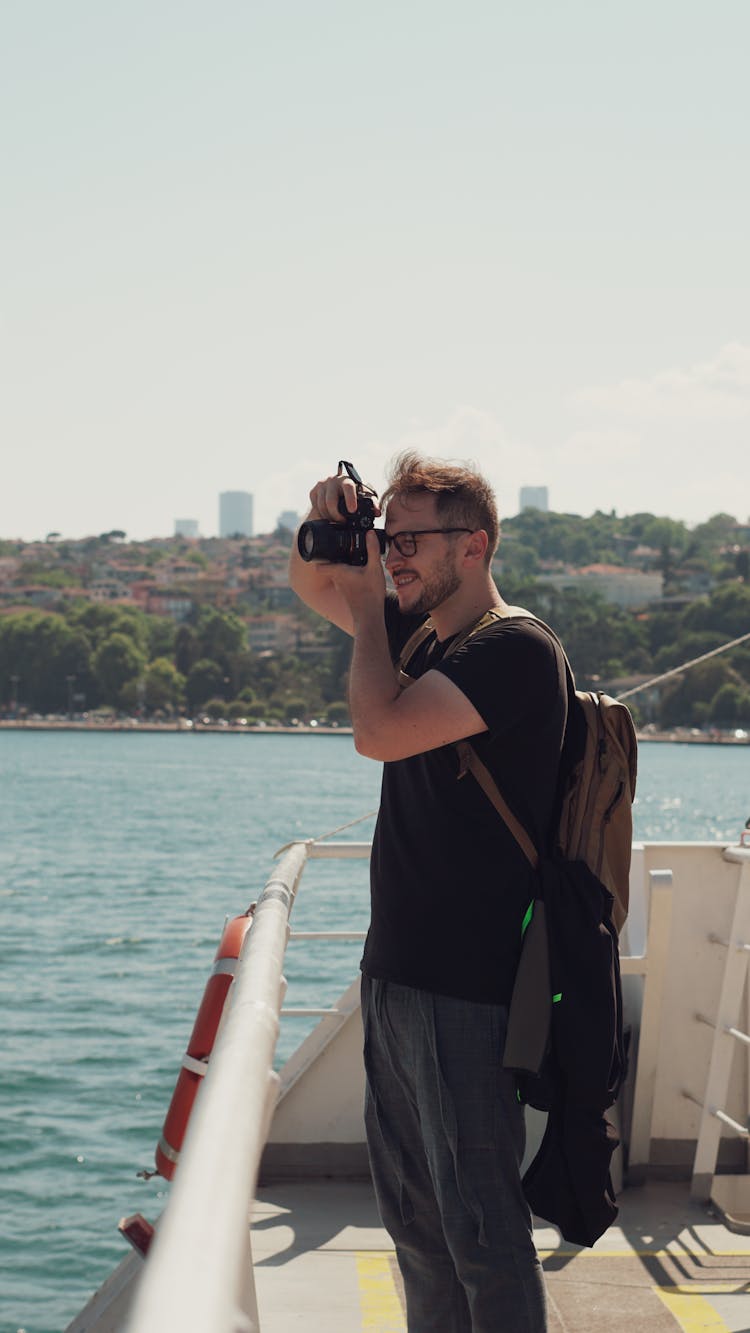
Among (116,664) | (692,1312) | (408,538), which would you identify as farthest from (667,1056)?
(116,664)

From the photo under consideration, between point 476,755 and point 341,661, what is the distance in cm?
12462

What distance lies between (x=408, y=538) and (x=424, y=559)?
37mm

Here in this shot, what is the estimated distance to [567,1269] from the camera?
3.44 meters

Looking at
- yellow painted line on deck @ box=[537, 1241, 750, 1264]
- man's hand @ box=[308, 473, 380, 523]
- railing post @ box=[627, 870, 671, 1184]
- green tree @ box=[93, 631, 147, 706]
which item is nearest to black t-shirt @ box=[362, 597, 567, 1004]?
man's hand @ box=[308, 473, 380, 523]

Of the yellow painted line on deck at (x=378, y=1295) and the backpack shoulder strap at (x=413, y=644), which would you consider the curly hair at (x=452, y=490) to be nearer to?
the backpack shoulder strap at (x=413, y=644)

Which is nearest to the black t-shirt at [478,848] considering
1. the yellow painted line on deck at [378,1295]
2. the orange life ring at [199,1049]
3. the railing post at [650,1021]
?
the orange life ring at [199,1049]

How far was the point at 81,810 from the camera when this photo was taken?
56.5 meters

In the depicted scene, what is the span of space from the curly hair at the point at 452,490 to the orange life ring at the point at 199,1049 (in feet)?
2.42

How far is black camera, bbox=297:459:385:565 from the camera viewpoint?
2170 millimetres

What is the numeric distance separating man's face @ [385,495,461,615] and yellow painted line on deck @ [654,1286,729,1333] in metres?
1.73

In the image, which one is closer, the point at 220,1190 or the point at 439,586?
the point at 220,1190

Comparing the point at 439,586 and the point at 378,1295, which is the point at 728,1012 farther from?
the point at 439,586

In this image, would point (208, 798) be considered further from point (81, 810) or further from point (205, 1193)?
point (205, 1193)

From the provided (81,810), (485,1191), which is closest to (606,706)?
(485,1191)
